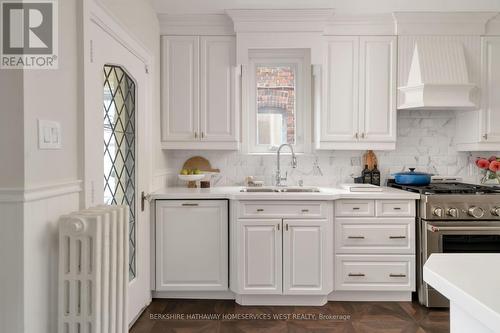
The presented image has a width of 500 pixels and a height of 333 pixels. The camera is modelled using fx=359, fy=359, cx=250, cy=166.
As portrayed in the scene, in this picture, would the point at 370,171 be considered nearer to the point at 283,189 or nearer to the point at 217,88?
the point at 283,189

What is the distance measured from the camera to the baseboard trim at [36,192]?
132cm

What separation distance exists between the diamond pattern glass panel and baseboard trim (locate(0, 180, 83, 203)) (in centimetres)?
54

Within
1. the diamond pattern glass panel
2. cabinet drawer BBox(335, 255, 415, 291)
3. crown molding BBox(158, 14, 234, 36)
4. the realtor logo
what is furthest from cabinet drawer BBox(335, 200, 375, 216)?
the realtor logo

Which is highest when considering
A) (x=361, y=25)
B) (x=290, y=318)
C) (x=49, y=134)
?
(x=361, y=25)

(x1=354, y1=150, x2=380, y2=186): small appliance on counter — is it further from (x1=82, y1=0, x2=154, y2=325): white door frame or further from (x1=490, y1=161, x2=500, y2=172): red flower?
(x1=82, y1=0, x2=154, y2=325): white door frame

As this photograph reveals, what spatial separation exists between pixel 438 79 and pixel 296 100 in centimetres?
124

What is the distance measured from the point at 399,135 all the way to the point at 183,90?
2106mm

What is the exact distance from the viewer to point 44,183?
57.9 inches

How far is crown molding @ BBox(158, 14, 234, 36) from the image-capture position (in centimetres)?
318

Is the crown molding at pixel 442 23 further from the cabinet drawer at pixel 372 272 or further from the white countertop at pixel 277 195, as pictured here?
the cabinet drawer at pixel 372 272

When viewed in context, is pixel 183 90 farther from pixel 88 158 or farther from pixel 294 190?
pixel 88 158

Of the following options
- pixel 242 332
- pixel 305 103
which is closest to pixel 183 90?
pixel 305 103

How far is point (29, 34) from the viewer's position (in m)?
1.45

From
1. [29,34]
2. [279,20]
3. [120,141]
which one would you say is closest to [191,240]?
[120,141]
